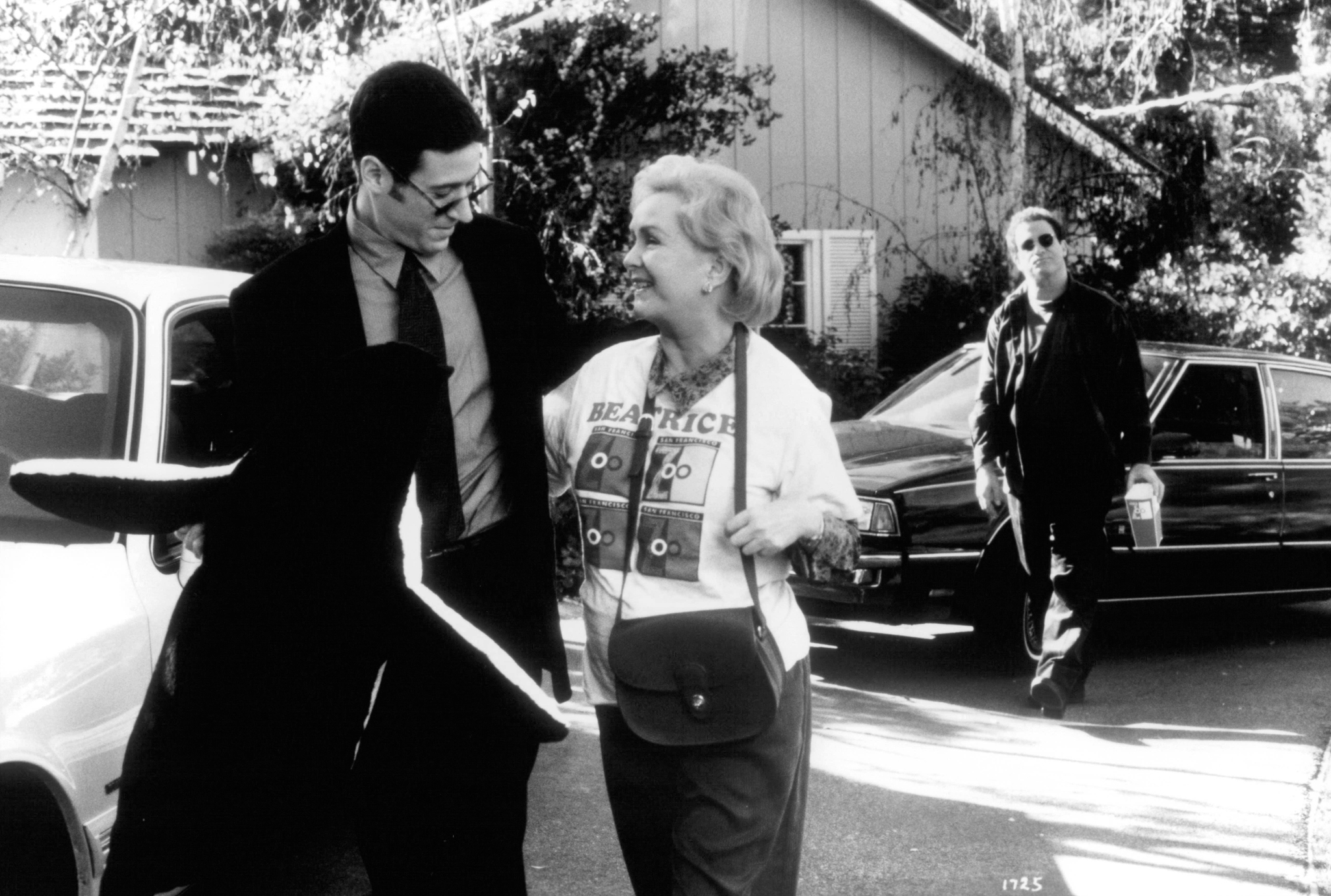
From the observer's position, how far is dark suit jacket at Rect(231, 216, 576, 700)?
277cm

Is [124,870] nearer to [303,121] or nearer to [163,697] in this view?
[163,697]

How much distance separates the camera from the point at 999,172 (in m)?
15.4

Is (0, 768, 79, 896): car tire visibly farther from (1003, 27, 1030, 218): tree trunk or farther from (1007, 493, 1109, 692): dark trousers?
(1003, 27, 1030, 218): tree trunk

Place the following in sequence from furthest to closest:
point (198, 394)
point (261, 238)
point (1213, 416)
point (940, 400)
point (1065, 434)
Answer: point (261, 238), point (940, 400), point (1213, 416), point (1065, 434), point (198, 394)

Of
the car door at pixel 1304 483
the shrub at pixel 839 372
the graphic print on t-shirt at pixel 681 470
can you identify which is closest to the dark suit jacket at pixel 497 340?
the graphic print on t-shirt at pixel 681 470

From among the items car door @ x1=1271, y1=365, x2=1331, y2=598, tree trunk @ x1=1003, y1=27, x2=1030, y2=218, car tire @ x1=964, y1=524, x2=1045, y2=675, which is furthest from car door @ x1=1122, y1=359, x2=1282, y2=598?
tree trunk @ x1=1003, y1=27, x2=1030, y2=218

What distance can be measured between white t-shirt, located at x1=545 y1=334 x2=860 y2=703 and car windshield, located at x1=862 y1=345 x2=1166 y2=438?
5.21m

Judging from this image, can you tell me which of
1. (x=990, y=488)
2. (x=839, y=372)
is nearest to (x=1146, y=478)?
(x=990, y=488)

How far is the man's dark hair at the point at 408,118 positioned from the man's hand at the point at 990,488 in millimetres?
4443

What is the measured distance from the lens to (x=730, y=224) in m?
3.10

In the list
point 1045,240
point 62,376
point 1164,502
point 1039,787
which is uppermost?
point 1045,240

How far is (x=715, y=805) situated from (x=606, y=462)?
68 cm

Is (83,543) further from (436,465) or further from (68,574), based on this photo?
(436,465)

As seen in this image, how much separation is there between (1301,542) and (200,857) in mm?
7683
